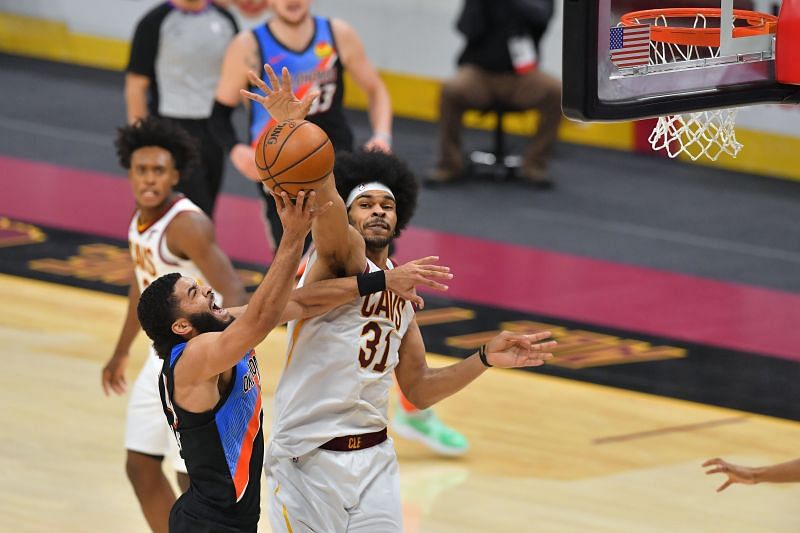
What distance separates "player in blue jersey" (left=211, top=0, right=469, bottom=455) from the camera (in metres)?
7.55

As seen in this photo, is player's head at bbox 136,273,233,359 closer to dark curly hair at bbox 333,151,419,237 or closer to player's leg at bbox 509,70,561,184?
dark curly hair at bbox 333,151,419,237

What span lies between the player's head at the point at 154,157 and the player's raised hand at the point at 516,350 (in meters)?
1.96

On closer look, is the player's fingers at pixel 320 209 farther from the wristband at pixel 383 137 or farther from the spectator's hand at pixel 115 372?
the wristband at pixel 383 137

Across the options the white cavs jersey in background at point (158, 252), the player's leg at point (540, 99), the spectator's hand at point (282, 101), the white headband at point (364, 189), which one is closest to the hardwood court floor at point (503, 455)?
the white cavs jersey in background at point (158, 252)

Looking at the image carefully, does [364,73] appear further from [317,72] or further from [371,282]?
[371,282]

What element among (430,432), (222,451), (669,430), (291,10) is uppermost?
(291,10)

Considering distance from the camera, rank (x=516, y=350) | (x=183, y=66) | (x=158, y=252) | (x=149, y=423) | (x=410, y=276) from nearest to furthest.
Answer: (x=410, y=276)
(x=516, y=350)
(x=149, y=423)
(x=158, y=252)
(x=183, y=66)

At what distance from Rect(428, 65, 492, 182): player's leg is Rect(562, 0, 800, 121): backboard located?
747 cm

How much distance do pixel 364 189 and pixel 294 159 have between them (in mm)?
757

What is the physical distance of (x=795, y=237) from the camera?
12.0 metres

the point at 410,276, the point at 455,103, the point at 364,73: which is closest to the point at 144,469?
the point at 410,276

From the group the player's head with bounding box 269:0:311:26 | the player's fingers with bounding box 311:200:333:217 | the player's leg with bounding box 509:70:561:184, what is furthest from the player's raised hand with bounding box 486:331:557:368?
the player's leg with bounding box 509:70:561:184

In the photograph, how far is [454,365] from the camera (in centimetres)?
506

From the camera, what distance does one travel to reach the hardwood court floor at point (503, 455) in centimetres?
682
